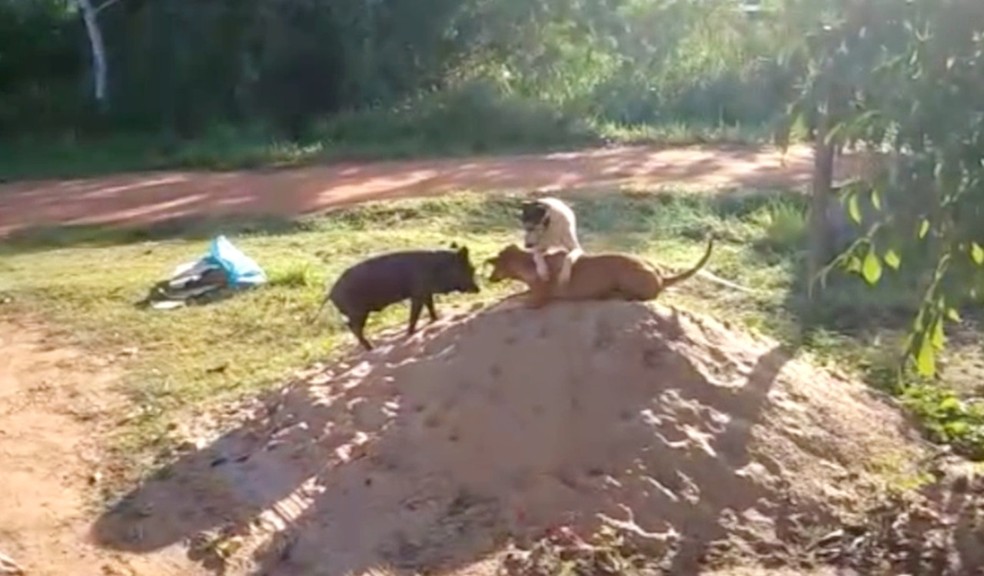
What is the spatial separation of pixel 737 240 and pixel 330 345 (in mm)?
3480

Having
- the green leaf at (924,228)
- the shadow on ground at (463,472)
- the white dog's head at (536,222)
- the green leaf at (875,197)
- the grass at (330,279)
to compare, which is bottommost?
the grass at (330,279)

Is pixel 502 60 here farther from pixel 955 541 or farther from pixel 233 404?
pixel 955 541

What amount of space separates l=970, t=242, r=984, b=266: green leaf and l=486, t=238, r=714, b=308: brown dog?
2.58 meters

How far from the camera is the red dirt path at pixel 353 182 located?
12.0 metres

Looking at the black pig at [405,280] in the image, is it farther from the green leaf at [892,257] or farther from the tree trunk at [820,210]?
the green leaf at [892,257]

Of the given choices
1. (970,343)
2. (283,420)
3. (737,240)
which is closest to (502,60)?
(737,240)

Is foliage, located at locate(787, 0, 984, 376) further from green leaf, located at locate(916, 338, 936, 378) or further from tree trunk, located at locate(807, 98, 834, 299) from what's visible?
tree trunk, located at locate(807, 98, 834, 299)

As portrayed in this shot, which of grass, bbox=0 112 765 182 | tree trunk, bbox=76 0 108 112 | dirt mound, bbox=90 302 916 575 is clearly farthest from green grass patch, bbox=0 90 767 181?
dirt mound, bbox=90 302 916 575

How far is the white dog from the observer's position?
596 cm

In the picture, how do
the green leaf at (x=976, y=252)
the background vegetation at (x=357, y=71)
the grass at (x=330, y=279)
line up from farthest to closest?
1. the background vegetation at (x=357, y=71)
2. the grass at (x=330, y=279)
3. the green leaf at (x=976, y=252)

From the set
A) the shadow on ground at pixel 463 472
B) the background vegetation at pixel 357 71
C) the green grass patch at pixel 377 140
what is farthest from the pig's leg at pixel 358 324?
the background vegetation at pixel 357 71

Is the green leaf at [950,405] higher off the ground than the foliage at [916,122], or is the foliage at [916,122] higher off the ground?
the foliage at [916,122]

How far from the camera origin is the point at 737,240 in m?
10.1

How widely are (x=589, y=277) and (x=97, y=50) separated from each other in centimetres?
1178
